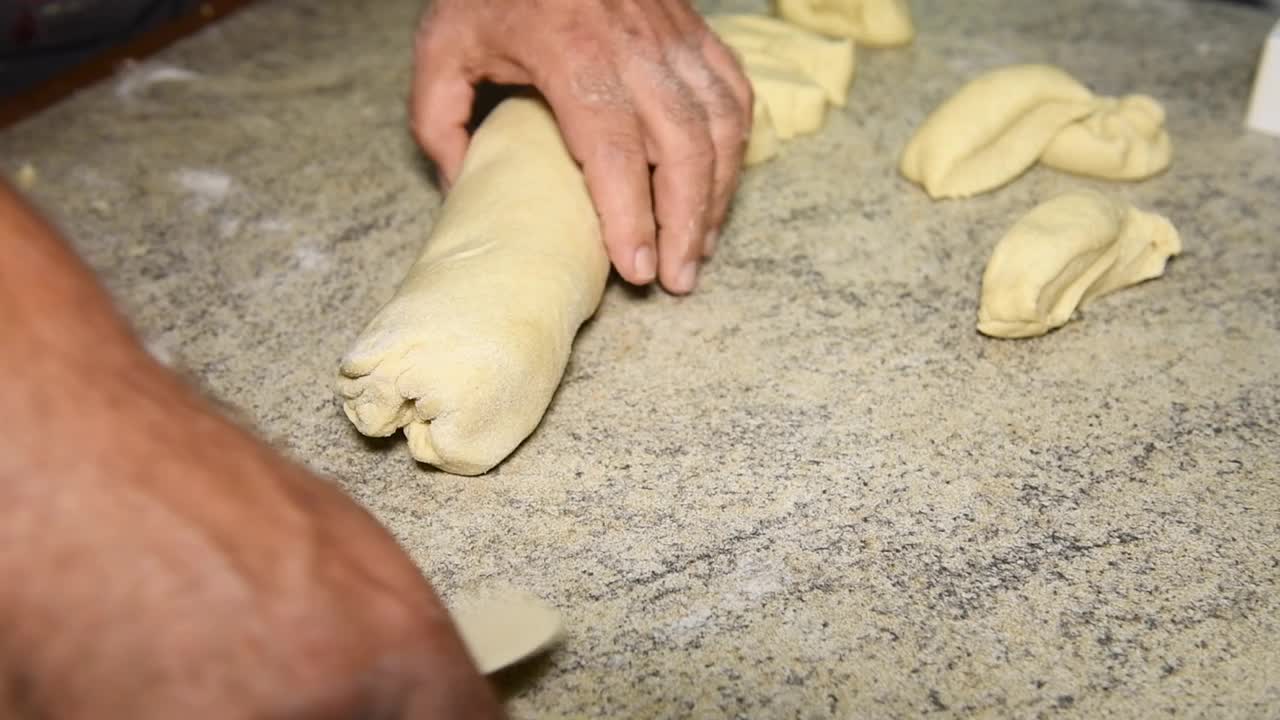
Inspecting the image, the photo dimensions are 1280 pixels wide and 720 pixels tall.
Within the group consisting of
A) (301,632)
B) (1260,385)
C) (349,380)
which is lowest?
(1260,385)

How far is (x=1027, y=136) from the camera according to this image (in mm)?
1822

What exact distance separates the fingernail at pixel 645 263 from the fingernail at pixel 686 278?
7 cm

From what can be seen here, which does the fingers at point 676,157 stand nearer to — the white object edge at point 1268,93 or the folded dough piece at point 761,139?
the folded dough piece at point 761,139

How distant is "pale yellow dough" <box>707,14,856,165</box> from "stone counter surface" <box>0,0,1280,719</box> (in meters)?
0.04

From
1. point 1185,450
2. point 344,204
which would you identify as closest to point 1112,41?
point 1185,450

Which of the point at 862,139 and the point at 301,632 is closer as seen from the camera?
the point at 301,632

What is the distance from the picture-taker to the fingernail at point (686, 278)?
155 centimetres

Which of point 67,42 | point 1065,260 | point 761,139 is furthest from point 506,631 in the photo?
point 67,42

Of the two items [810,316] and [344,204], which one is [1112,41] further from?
[344,204]

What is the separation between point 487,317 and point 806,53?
948mm

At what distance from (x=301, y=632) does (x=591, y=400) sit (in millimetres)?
828

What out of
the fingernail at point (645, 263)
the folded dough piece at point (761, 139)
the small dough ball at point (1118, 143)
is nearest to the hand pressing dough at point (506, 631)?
the fingernail at point (645, 263)

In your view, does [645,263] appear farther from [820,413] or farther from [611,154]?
[820,413]

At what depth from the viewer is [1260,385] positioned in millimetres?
1487
